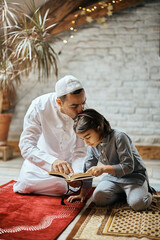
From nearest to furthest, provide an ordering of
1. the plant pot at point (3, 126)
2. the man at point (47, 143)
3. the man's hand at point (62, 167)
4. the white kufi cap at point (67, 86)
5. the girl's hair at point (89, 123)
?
the girl's hair at point (89, 123) → the man's hand at point (62, 167) → the white kufi cap at point (67, 86) → the man at point (47, 143) → the plant pot at point (3, 126)

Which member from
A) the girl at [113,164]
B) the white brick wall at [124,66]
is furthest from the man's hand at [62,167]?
the white brick wall at [124,66]

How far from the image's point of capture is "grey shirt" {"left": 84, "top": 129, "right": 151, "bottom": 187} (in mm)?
2096

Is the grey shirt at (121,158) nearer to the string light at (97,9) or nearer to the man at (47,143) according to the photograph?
the man at (47,143)

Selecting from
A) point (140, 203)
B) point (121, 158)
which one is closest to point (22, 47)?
point (121, 158)

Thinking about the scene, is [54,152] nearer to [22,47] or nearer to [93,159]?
[93,159]

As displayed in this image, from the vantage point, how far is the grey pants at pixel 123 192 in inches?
82.0

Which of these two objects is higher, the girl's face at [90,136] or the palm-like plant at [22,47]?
the palm-like plant at [22,47]

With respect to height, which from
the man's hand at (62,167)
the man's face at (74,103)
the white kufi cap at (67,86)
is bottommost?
the man's hand at (62,167)

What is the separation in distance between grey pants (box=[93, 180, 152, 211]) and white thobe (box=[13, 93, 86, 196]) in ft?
1.12

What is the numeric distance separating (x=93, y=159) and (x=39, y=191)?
0.60m

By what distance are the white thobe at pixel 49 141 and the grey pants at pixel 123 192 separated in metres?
0.34

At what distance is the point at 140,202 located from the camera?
2070 millimetres

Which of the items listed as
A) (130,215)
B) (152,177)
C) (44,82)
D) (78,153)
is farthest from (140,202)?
(44,82)

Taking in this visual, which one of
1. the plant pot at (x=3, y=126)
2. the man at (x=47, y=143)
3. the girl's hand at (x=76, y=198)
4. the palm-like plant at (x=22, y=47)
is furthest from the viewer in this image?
the plant pot at (x=3, y=126)
